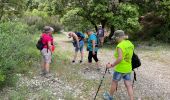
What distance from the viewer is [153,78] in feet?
44.5

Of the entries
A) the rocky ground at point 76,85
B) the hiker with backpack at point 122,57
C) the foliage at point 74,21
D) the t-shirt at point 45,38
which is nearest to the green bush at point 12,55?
the rocky ground at point 76,85

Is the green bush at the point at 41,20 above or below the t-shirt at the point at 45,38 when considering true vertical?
below

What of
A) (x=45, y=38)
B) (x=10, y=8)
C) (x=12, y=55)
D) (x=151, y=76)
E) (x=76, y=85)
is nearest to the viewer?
(x=12, y=55)

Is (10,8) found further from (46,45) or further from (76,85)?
(76,85)

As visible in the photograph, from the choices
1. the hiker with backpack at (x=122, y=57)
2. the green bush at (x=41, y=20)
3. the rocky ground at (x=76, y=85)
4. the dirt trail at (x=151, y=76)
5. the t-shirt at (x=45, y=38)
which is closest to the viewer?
the hiker with backpack at (x=122, y=57)

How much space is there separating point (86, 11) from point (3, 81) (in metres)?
14.9

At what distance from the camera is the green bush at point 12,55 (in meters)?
9.45

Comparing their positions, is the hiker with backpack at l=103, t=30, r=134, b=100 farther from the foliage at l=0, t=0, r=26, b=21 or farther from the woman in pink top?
the foliage at l=0, t=0, r=26, b=21

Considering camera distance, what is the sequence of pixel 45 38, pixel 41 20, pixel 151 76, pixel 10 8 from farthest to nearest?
pixel 41 20
pixel 10 8
pixel 151 76
pixel 45 38

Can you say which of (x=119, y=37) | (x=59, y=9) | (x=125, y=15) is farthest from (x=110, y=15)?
(x=119, y=37)

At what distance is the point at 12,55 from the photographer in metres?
10.2

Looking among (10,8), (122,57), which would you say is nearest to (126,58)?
(122,57)

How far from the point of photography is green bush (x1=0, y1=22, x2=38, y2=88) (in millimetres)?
9445

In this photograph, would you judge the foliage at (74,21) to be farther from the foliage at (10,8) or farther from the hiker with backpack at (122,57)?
the hiker with backpack at (122,57)
